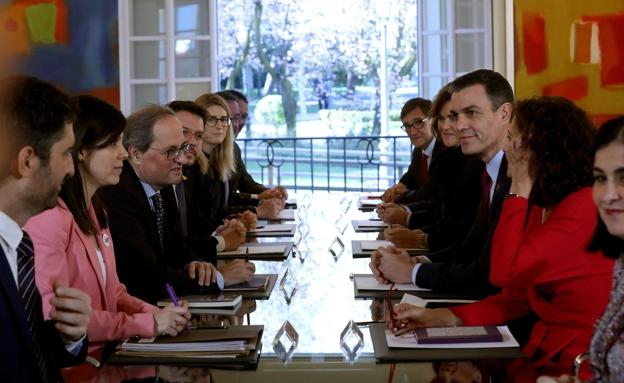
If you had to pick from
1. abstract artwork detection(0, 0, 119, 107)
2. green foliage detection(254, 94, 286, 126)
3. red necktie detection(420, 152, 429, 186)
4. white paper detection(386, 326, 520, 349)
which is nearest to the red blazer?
white paper detection(386, 326, 520, 349)

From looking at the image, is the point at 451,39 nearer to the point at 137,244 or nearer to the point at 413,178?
the point at 413,178

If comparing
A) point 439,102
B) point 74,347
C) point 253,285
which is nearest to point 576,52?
point 439,102

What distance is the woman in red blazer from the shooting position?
2248mm

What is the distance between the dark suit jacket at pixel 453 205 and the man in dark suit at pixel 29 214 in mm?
2052

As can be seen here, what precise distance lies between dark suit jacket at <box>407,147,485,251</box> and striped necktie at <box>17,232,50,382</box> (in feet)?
6.92

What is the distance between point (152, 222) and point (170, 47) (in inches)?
209

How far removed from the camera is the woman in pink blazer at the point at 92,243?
2168 millimetres

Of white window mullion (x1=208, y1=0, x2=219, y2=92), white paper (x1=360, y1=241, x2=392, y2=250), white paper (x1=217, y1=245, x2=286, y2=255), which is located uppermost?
white window mullion (x1=208, y1=0, x2=219, y2=92)

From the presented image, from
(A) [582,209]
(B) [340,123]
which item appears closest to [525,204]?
(A) [582,209]

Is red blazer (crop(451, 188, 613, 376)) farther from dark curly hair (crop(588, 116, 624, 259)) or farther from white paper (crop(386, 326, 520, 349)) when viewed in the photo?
dark curly hair (crop(588, 116, 624, 259))

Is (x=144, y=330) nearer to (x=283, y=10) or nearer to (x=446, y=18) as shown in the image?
(x=446, y=18)

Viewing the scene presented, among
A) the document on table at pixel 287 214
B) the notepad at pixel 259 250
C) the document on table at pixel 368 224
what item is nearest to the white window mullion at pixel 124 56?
the document on table at pixel 287 214

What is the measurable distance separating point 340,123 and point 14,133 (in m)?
13.6

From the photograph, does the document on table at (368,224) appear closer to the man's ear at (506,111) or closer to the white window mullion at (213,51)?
the man's ear at (506,111)
